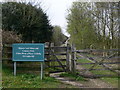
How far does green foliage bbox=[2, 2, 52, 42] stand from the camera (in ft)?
53.7

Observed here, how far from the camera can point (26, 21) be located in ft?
59.6

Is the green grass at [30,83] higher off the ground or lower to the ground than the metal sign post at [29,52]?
lower

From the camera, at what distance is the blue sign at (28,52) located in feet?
22.7

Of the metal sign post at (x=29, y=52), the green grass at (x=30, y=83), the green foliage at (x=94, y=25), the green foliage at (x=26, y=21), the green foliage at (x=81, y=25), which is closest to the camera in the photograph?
the green grass at (x=30, y=83)

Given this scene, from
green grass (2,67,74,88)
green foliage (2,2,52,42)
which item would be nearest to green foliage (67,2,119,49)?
green foliage (2,2,52,42)

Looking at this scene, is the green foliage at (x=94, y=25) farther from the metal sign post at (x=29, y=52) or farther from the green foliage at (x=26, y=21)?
the metal sign post at (x=29, y=52)

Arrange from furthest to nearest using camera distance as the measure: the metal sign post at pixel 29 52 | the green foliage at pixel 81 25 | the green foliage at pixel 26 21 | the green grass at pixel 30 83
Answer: the green foliage at pixel 81 25 → the green foliage at pixel 26 21 → the metal sign post at pixel 29 52 → the green grass at pixel 30 83

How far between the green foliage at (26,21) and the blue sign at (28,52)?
30.6 ft

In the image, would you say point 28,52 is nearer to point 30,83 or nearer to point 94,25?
point 30,83

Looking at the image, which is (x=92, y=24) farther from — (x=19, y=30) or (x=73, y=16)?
(x=19, y=30)

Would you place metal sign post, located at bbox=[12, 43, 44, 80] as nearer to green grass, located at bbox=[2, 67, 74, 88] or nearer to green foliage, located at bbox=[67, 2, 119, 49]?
green grass, located at bbox=[2, 67, 74, 88]

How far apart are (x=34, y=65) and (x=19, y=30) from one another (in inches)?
425

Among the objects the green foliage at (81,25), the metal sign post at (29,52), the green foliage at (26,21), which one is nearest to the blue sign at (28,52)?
the metal sign post at (29,52)

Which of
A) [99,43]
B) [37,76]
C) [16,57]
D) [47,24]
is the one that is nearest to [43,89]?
[37,76]
